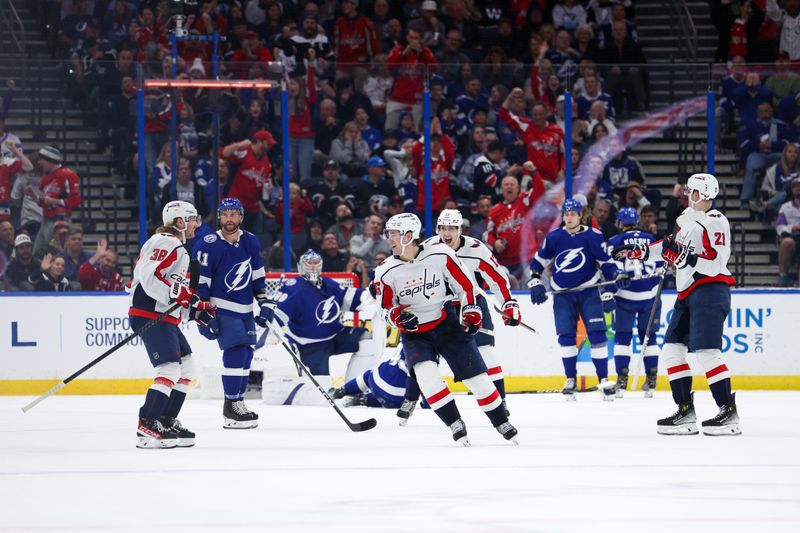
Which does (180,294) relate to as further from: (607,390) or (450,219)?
(607,390)

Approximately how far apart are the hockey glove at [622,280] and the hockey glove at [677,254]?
9.67ft

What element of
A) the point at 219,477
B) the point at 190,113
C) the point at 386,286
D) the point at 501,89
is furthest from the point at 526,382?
the point at 219,477

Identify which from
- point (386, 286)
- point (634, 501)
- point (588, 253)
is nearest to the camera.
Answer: point (634, 501)

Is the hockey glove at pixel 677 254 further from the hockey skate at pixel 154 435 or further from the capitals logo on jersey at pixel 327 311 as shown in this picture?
the capitals logo on jersey at pixel 327 311

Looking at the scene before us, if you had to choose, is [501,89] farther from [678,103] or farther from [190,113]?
[190,113]

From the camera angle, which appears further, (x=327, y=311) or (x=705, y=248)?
(x=327, y=311)

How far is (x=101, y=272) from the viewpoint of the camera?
11.3m

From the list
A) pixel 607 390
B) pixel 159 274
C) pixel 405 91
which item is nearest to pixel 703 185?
pixel 607 390

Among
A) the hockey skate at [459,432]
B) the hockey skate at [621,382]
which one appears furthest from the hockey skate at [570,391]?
the hockey skate at [459,432]

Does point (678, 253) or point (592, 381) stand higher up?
point (678, 253)

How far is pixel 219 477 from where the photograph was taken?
228 inches

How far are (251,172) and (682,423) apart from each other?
16.8 feet

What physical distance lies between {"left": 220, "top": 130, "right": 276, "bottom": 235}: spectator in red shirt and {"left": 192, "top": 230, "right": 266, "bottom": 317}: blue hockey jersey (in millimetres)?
3146

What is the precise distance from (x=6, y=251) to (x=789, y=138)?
22.0 feet
